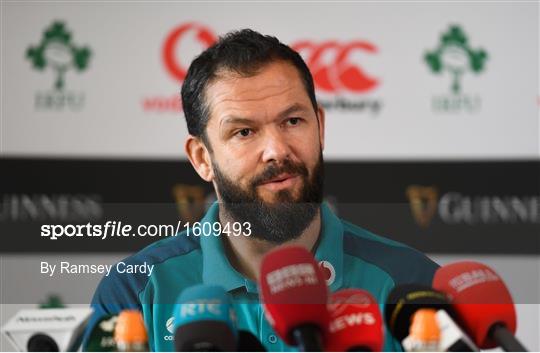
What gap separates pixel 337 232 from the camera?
5.45 feet

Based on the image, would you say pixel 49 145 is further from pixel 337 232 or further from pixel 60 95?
pixel 337 232

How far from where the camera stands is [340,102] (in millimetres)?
3348

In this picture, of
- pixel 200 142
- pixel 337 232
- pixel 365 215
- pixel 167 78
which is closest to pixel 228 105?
pixel 200 142

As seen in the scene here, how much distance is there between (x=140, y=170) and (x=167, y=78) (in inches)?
14.8

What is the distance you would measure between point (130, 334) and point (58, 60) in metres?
2.53

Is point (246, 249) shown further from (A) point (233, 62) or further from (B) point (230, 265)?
(A) point (233, 62)

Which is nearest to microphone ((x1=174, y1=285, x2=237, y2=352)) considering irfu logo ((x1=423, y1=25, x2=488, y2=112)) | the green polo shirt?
the green polo shirt

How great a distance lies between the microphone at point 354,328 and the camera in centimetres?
99

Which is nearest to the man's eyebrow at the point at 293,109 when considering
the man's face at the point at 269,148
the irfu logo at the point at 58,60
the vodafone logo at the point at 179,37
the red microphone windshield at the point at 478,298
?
the man's face at the point at 269,148

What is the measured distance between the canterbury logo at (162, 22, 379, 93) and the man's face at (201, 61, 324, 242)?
171 cm

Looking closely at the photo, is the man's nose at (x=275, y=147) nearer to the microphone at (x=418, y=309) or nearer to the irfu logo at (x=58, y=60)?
the microphone at (x=418, y=309)

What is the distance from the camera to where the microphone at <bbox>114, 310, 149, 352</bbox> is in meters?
1.01

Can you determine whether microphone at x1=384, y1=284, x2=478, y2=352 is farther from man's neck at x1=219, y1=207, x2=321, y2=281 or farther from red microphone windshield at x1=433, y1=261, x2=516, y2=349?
man's neck at x1=219, y1=207, x2=321, y2=281

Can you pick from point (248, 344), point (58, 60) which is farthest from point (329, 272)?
point (58, 60)
